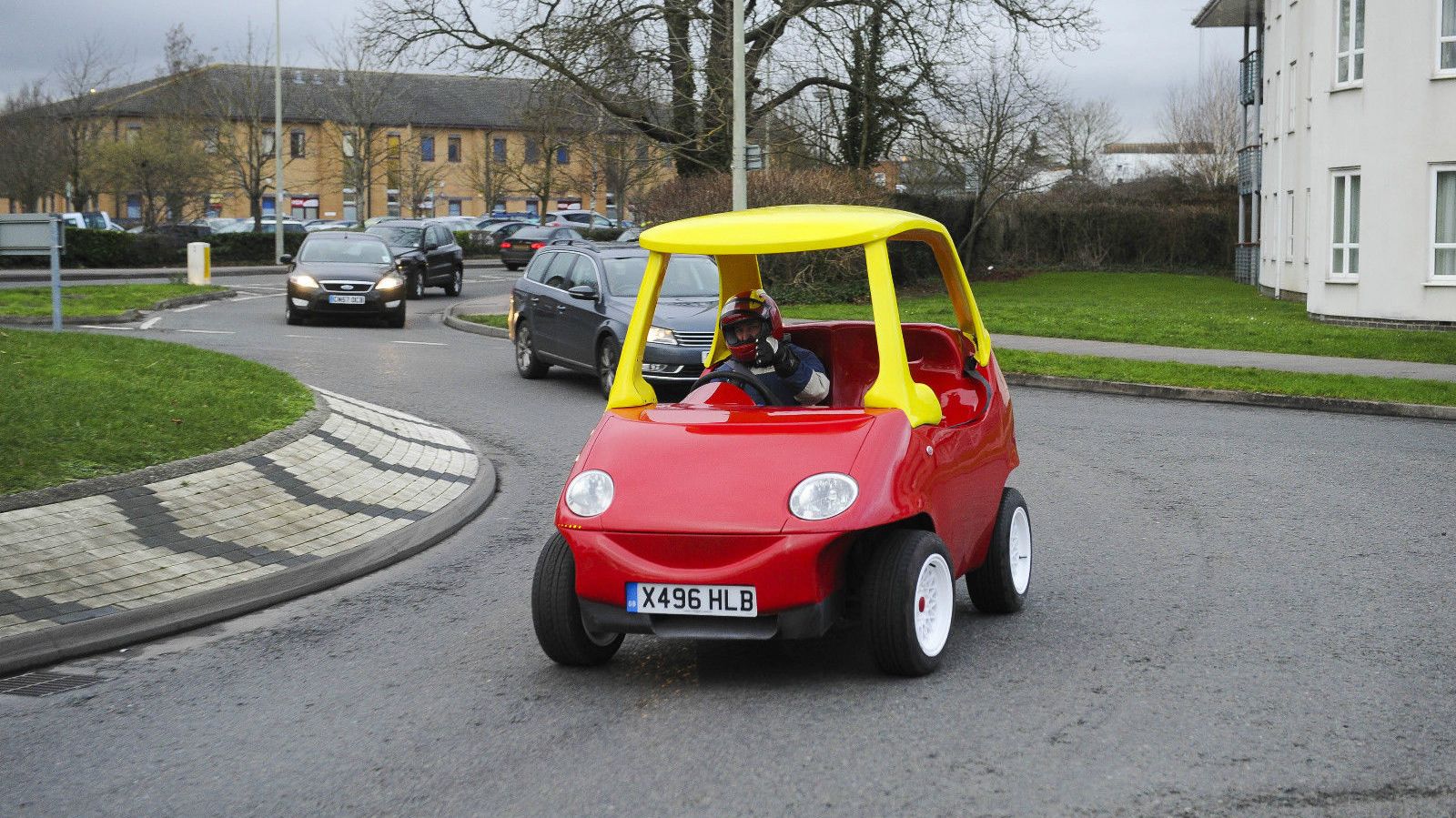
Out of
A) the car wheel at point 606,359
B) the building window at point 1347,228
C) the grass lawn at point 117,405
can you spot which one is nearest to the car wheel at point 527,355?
the car wheel at point 606,359

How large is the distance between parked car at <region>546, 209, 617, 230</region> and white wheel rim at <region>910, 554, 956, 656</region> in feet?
159

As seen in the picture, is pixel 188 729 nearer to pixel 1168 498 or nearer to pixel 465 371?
pixel 1168 498

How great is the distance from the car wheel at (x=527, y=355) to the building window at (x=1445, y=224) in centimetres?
1696

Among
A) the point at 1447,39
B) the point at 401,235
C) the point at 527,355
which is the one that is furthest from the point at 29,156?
the point at 1447,39

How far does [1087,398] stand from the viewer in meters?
16.9

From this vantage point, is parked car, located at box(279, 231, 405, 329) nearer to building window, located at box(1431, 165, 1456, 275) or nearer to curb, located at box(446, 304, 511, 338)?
curb, located at box(446, 304, 511, 338)

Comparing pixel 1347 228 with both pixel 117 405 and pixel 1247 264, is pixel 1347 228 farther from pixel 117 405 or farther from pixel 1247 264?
pixel 117 405

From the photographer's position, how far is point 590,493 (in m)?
5.87

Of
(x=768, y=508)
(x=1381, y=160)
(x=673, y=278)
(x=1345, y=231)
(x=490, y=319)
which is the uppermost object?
(x=1381, y=160)

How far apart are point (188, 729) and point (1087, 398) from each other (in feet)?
42.4

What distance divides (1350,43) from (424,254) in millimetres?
20010

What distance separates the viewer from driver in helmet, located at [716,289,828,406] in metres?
6.73

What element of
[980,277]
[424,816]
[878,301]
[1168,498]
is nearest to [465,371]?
[1168,498]

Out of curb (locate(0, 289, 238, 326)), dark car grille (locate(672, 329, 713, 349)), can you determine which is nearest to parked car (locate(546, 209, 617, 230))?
curb (locate(0, 289, 238, 326))
